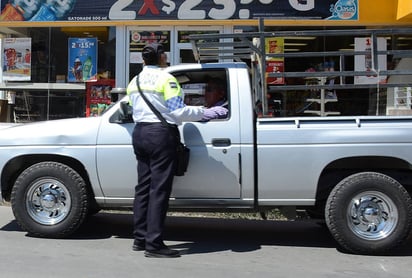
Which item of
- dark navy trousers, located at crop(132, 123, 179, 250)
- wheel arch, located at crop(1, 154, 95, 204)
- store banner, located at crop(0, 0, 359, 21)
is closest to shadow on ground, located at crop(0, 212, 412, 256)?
dark navy trousers, located at crop(132, 123, 179, 250)

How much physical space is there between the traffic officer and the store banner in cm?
620

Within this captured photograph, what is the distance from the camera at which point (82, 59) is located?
12.3m

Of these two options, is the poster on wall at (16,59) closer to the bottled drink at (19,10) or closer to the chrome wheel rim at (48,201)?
the bottled drink at (19,10)

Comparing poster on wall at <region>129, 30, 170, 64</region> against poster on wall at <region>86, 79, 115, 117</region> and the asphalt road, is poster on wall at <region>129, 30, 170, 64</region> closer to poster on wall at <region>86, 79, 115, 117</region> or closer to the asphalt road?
poster on wall at <region>86, 79, 115, 117</region>

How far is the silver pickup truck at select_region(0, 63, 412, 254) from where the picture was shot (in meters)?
5.85

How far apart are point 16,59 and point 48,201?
714 centimetres

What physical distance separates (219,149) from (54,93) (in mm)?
7378

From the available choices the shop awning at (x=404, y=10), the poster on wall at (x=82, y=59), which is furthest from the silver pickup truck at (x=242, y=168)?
the poster on wall at (x=82, y=59)

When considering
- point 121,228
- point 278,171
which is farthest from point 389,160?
point 121,228

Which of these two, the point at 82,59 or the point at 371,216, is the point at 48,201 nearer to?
the point at 371,216

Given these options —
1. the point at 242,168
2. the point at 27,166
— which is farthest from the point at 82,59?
the point at 242,168

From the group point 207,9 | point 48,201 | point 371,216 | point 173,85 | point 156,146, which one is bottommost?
point 371,216

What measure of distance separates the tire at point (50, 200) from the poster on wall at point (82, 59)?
6.29 meters

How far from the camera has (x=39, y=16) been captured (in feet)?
39.3
